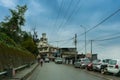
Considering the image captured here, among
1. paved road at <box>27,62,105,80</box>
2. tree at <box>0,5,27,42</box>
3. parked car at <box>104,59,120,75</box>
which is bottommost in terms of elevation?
paved road at <box>27,62,105,80</box>

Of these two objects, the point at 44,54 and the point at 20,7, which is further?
the point at 44,54

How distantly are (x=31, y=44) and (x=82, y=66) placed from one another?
1561 inches

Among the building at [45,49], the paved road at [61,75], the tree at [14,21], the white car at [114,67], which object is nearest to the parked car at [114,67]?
the white car at [114,67]

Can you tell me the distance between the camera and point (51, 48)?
627 feet

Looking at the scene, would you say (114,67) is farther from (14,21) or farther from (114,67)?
(14,21)

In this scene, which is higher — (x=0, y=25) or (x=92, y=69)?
(x=0, y=25)

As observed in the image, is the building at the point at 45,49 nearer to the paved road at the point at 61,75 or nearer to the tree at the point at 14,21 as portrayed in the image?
the tree at the point at 14,21

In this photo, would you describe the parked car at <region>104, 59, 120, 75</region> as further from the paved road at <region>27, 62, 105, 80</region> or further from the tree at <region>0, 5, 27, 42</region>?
the tree at <region>0, 5, 27, 42</region>

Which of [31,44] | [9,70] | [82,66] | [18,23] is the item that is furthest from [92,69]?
[31,44]

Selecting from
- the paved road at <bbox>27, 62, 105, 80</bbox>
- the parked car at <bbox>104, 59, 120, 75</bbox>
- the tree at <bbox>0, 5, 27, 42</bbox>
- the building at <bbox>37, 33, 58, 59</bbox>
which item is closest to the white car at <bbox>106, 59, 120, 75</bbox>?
the parked car at <bbox>104, 59, 120, 75</bbox>

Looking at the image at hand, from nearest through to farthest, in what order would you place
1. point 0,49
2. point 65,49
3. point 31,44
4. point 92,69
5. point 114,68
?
point 0,49 < point 114,68 < point 92,69 < point 31,44 < point 65,49

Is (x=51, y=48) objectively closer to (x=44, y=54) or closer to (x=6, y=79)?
(x=44, y=54)

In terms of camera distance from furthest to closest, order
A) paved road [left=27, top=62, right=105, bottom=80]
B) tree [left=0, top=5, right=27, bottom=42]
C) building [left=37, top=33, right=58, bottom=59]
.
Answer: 1. building [left=37, top=33, right=58, bottom=59]
2. tree [left=0, top=5, right=27, bottom=42]
3. paved road [left=27, top=62, right=105, bottom=80]

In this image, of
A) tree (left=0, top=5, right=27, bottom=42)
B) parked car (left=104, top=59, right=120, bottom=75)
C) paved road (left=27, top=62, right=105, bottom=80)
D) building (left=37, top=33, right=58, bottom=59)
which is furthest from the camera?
building (left=37, top=33, right=58, bottom=59)
